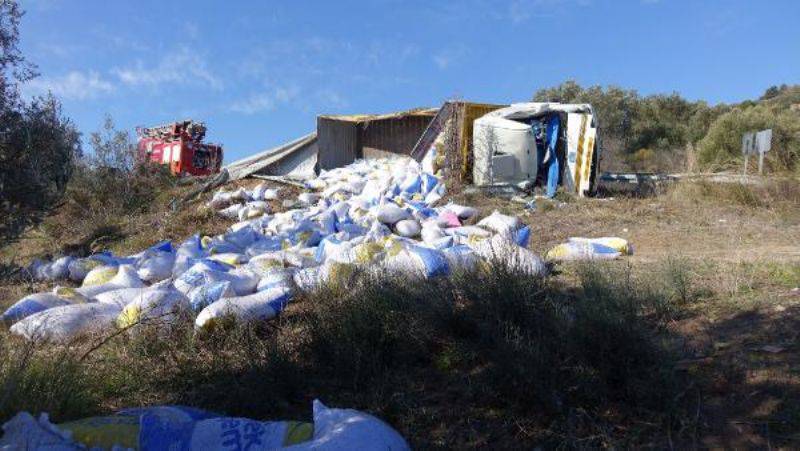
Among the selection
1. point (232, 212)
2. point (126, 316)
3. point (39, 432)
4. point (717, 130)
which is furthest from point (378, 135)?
point (39, 432)

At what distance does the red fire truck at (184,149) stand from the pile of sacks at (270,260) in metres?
7.63

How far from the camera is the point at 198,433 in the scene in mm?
2227

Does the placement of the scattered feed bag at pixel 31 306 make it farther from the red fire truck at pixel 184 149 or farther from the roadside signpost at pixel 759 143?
the red fire truck at pixel 184 149

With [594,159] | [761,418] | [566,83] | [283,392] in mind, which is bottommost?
[283,392]

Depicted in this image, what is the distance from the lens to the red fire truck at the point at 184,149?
1720 centimetres

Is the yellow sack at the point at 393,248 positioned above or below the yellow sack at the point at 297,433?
above

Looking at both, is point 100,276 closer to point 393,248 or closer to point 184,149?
point 393,248

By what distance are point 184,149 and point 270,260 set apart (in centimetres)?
1286

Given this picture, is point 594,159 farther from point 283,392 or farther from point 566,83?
point 566,83

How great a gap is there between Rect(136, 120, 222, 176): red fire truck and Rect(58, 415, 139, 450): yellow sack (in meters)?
15.4

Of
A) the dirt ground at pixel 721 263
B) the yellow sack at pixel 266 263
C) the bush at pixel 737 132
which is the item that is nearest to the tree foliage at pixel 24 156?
the dirt ground at pixel 721 263

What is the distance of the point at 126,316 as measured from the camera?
3994 millimetres

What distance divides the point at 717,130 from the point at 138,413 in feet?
53.7

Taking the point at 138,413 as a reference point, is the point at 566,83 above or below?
above
